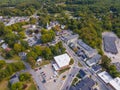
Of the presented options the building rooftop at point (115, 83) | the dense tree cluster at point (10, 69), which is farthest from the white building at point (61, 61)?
Result: the building rooftop at point (115, 83)

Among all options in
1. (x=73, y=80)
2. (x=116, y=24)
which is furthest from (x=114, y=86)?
(x=116, y=24)

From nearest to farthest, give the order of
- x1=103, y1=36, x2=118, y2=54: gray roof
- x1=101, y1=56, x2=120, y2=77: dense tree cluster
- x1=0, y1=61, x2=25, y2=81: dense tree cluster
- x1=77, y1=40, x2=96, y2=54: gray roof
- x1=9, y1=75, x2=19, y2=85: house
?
x1=9, y1=75, x2=19, y2=85: house, x1=101, y1=56, x2=120, y2=77: dense tree cluster, x1=0, y1=61, x2=25, y2=81: dense tree cluster, x1=77, y1=40, x2=96, y2=54: gray roof, x1=103, y1=36, x2=118, y2=54: gray roof

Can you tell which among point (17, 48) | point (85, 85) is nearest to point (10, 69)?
point (17, 48)

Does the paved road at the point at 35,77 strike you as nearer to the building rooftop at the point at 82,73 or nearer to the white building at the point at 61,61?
the white building at the point at 61,61

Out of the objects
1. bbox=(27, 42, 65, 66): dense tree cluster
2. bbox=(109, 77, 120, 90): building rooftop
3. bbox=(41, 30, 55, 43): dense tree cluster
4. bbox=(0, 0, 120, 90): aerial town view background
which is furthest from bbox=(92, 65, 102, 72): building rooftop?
bbox=(41, 30, 55, 43): dense tree cluster

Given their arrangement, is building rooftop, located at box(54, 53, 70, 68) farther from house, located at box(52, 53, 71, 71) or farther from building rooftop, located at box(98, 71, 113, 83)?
building rooftop, located at box(98, 71, 113, 83)

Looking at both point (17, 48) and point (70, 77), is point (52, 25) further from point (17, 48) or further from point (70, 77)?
point (70, 77)

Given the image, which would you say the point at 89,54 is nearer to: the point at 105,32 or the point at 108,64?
the point at 108,64
